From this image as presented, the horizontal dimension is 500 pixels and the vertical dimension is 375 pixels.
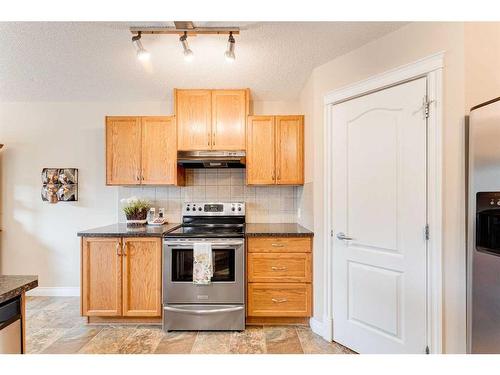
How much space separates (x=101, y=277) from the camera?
2504 millimetres

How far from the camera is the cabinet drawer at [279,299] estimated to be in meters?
2.49

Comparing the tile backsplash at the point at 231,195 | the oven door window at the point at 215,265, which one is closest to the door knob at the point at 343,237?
the oven door window at the point at 215,265

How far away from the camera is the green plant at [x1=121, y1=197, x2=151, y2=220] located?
306cm

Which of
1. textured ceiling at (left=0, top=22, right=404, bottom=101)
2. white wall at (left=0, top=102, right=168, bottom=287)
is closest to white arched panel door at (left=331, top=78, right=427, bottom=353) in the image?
textured ceiling at (left=0, top=22, right=404, bottom=101)

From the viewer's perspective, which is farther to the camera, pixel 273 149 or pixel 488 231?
pixel 273 149

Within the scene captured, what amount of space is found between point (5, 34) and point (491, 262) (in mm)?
3411

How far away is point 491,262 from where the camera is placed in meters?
1.33

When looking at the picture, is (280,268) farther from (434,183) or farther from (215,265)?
(434,183)

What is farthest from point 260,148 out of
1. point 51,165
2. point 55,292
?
point 55,292

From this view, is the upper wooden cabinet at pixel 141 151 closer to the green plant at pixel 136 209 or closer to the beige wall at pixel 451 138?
the green plant at pixel 136 209

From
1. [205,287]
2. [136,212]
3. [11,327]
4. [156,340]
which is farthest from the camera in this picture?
[136,212]

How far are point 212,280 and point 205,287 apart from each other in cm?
9
